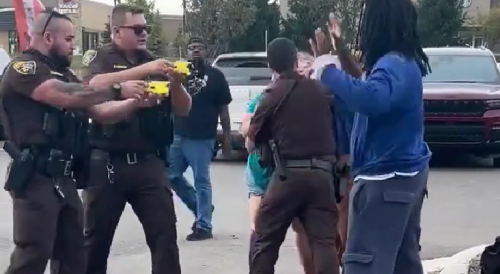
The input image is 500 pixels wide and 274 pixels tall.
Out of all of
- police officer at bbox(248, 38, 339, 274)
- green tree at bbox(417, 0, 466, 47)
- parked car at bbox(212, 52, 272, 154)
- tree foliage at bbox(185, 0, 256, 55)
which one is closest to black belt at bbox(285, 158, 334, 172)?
police officer at bbox(248, 38, 339, 274)

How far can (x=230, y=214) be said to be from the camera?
991 cm

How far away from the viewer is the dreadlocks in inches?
170

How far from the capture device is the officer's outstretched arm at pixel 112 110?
5.61m

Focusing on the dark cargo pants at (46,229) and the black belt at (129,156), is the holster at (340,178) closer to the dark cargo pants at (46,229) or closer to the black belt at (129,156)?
the black belt at (129,156)

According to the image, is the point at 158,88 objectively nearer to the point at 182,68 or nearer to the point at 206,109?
the point at 182,68

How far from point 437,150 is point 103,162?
28.9 feet

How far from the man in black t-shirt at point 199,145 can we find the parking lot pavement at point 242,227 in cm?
29

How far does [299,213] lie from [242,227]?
327cm

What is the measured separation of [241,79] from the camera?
14906 millimetres

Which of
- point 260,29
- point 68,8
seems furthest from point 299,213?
point 260,29

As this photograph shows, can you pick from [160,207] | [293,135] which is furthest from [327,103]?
[160,207]

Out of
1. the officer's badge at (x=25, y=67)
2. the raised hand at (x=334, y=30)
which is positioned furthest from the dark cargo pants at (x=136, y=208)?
the raised hand at (x=334, y=30)

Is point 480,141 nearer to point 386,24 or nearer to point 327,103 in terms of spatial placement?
point 327,103

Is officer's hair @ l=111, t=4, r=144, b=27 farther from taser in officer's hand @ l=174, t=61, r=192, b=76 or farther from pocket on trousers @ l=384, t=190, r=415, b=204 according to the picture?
pocket on trousers @ l=384, t=190, r=415, b=204
